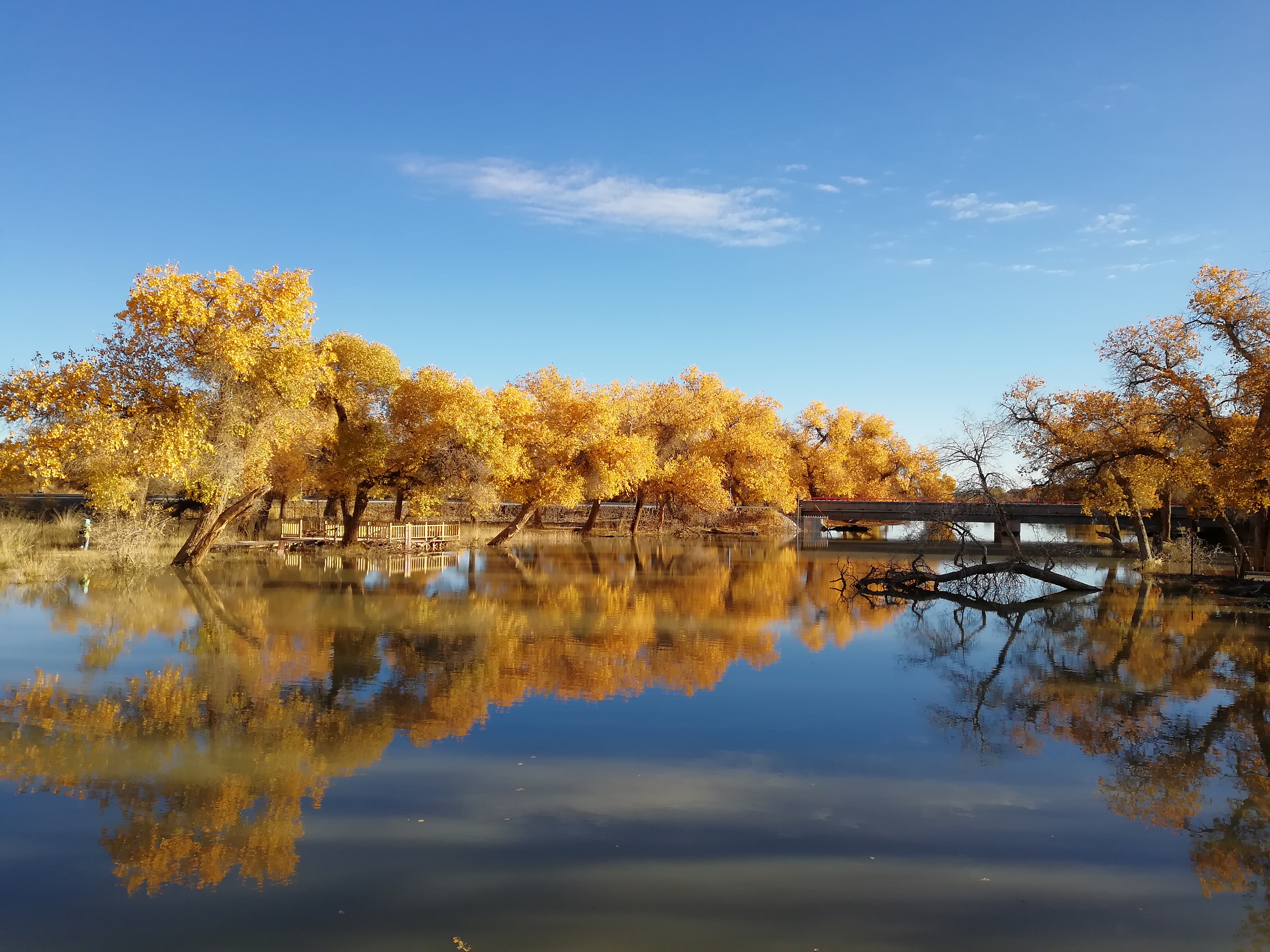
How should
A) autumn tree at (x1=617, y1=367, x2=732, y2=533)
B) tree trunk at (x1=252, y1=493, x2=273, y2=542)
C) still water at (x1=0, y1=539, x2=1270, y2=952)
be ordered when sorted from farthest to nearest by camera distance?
autumn tree at (x1=617, y1=367, x2=732, y2=533) → tree trunk at (x1=252, y1=493, x2=273, y2=542) → still water at (x1=0, y1=539, x2=1270, y2=952)

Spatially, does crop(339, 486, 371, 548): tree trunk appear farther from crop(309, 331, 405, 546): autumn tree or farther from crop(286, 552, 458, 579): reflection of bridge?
crop(286, 552, 458, 579): reflection of bridge

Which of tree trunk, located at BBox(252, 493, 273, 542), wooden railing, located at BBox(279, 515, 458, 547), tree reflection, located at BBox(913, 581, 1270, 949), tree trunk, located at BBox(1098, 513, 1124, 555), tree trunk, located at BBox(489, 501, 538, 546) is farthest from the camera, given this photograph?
tree trunk, located at BBox(489, 501, 538, 546)

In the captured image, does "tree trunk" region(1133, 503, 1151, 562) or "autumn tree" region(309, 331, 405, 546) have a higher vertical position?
"autumn tree" region(309, 331, 405, 546)

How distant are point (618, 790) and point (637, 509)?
50193 mm

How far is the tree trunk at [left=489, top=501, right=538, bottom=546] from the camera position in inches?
1742

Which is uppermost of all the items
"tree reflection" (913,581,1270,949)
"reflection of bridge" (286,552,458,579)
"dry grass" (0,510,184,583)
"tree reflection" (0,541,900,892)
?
"dry grass" (0,510,184,583)

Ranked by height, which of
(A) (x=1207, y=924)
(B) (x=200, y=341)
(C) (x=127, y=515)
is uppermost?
(B) (x=200, y=341)

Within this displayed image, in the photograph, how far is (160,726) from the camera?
9688mm

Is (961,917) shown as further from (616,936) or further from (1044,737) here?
(1044,737)

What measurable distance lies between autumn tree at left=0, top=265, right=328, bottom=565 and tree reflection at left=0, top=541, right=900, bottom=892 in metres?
3.45

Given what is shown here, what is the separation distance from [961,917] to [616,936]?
86.8 inches

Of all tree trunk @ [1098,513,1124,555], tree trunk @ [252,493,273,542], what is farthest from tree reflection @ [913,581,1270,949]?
tree trunk @ [252,493,273,542]

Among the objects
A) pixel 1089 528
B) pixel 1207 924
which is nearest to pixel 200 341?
pixel 1207 924

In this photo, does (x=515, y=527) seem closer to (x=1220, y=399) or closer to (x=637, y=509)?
(x=637, y=509)
